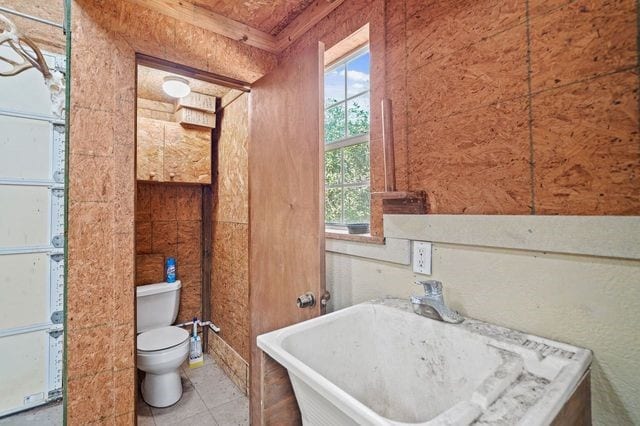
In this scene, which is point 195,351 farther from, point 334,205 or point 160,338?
point 334,205

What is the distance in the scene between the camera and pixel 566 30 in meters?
0.81

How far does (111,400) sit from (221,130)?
7.08 feet

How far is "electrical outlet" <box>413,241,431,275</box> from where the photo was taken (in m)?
1.10

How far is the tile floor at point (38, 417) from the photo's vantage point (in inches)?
66.2

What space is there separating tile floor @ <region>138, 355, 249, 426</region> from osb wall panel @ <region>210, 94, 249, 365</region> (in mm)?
210

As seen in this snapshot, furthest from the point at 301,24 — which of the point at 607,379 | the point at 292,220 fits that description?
the point at 607,379

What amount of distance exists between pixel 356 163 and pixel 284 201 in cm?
51

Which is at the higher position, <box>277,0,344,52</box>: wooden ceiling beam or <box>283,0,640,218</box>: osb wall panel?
<box>277,0,344,52</box>: wooden ceiling beam

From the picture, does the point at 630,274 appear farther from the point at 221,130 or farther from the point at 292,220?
the point at 221,130

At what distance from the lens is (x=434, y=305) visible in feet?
3.07

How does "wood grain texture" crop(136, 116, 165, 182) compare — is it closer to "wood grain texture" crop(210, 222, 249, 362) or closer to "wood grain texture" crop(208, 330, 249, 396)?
"wood grain texture" crop(210, 222, 249, 362)

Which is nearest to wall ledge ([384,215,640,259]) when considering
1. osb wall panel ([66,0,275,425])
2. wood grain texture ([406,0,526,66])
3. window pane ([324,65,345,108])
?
wood grain texture ([406,0,526,66])

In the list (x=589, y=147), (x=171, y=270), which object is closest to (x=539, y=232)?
(x=589, y=147)

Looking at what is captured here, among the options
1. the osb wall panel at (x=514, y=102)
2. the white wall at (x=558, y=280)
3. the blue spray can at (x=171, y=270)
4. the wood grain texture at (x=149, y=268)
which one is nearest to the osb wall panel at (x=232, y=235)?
the blue spray can at (x=171, y=270)
